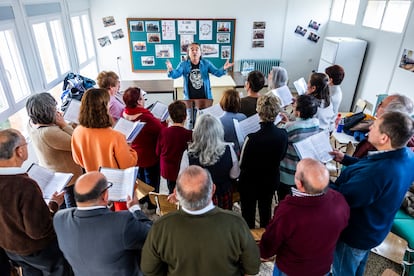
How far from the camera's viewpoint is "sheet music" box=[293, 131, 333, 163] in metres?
2.02

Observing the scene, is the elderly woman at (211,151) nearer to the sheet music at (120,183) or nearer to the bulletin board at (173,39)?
the sheet music at (120,183)

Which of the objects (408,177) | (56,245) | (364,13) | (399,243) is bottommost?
(399,243)

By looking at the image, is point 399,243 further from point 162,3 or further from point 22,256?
point 162,3

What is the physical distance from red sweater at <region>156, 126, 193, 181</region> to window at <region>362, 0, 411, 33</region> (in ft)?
14.2

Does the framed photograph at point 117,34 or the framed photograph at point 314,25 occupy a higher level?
the framed photograph at point 314,25

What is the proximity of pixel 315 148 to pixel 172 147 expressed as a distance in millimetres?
1129

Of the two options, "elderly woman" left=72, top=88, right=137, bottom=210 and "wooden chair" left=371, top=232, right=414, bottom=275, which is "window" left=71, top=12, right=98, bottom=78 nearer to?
"elderly woman" left=72, top=88, right=137, bottom=210

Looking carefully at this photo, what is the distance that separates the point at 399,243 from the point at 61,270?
2502 mm

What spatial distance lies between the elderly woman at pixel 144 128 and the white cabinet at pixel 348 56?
429cm

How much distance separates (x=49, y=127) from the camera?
82.4 inches

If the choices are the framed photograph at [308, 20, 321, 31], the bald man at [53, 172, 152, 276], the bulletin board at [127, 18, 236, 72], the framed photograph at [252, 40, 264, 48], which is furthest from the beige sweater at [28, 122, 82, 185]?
the framed photograph at [308, 20, 321, 31]

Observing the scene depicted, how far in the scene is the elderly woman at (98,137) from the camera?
1925 mm

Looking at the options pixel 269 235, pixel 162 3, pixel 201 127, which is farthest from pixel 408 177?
pixel 162 3

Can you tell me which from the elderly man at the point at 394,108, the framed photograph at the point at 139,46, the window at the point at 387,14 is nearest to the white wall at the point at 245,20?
the framed photograph at the point at 139,46
